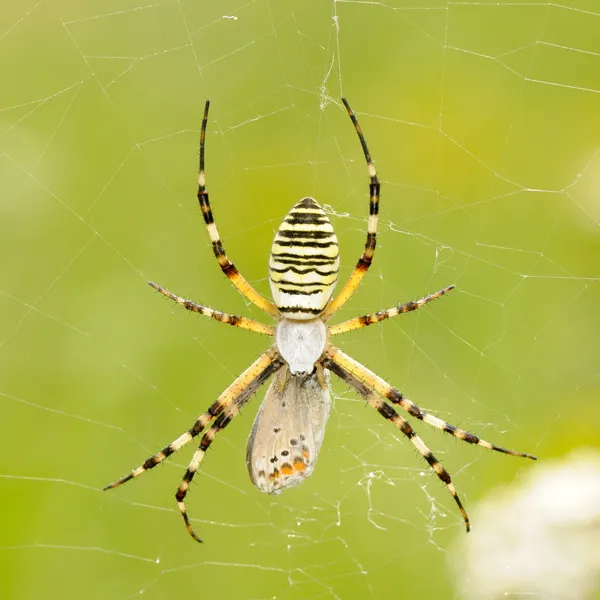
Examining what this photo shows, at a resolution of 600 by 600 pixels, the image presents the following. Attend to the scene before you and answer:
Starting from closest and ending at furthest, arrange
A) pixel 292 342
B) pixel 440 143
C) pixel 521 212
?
1. pixel 292 342
2. pixel 521 212
3. pixel 440 143

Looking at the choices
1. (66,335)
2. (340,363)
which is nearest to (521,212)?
(340,363)

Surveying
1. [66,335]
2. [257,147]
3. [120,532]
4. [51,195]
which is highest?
[51,195]

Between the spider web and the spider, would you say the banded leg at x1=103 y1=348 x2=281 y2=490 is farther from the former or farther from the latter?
the spider web

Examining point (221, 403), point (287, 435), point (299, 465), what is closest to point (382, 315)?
point (287, 435)

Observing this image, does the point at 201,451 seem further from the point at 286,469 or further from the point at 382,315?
the point at 382,315

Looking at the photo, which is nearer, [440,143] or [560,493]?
[560,493]

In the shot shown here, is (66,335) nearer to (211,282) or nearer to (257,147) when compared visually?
(211,282)

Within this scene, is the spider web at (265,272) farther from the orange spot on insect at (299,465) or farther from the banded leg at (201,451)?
the orange spot on insect at (299,465)
